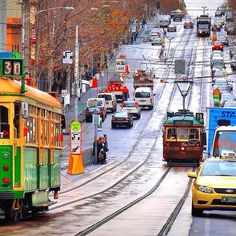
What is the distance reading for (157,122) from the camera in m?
91.8

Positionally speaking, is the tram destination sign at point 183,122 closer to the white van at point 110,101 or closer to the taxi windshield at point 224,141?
the taxi windshield at point 224,141

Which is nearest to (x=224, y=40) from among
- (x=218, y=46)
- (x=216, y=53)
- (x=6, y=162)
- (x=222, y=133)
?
(x=218, y=46)

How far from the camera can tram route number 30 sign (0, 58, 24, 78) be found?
25531 mm

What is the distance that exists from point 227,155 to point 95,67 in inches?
3857

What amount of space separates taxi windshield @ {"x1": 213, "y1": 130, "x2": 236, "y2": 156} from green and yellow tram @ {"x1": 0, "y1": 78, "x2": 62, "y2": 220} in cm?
1599

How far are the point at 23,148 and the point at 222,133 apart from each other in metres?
20.1

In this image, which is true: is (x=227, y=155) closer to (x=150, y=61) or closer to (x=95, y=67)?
(x=95, y=67)

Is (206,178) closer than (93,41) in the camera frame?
Yes

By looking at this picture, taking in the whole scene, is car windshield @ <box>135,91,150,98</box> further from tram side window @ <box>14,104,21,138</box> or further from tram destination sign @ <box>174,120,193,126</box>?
tram side window @ <box>14,104,21,138</box>

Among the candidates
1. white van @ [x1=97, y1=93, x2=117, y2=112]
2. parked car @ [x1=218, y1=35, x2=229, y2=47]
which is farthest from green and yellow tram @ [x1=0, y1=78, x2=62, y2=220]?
parked car @ [x1=218, y1=35, x2=229, y2=47]

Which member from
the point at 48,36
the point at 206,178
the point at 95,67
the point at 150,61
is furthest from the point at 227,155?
the point at 150,61

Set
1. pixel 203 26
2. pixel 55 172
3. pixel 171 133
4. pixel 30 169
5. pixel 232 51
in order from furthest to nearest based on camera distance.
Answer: pixel 203 26, pixel 232 51, pixel 171 133, pixel 55 172, pixel 30 169

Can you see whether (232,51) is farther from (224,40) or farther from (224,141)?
(224,141)

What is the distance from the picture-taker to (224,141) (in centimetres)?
4488
